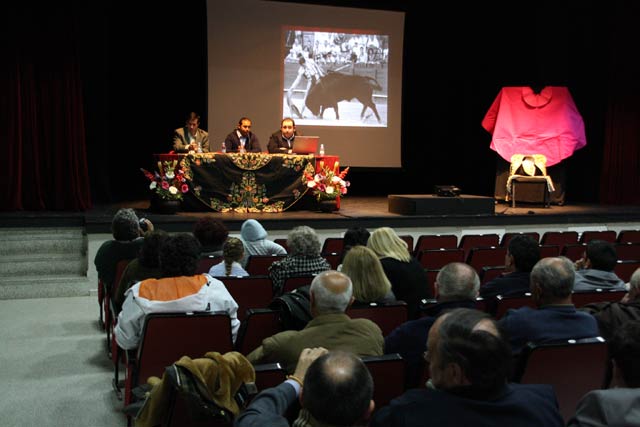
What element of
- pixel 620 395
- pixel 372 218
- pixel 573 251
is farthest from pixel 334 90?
pixel 620 395

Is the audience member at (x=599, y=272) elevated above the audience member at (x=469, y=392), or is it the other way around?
the audience member at (x=469, y=392)

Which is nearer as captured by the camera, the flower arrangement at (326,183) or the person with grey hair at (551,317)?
the person with grey hair at (551,317)

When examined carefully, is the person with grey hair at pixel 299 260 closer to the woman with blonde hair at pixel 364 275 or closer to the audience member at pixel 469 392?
the woman with blonde hair at pixel 364 275

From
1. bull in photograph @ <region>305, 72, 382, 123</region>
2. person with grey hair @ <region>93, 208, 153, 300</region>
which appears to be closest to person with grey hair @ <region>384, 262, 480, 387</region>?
person with grey hair @ <region>93, 208, 153, 300</region>

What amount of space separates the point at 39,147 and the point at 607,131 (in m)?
8.25

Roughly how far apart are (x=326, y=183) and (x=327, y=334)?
6.23 m

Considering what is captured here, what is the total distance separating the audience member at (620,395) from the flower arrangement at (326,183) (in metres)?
6.68

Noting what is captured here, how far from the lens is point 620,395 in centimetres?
171

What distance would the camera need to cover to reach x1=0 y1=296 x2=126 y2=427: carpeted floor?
11.7 ft

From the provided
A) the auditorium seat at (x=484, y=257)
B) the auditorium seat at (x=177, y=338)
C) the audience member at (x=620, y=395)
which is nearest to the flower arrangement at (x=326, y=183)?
the auditorium seat at (x=484, y=257)

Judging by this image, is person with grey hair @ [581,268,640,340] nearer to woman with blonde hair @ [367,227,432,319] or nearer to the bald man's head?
woman with blonde hair @ [367,227,432,319]

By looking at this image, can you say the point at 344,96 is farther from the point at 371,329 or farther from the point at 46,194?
the point at 371,329

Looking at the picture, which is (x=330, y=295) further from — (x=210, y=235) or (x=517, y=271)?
(x=210, y=235)

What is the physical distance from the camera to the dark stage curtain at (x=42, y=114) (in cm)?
788
